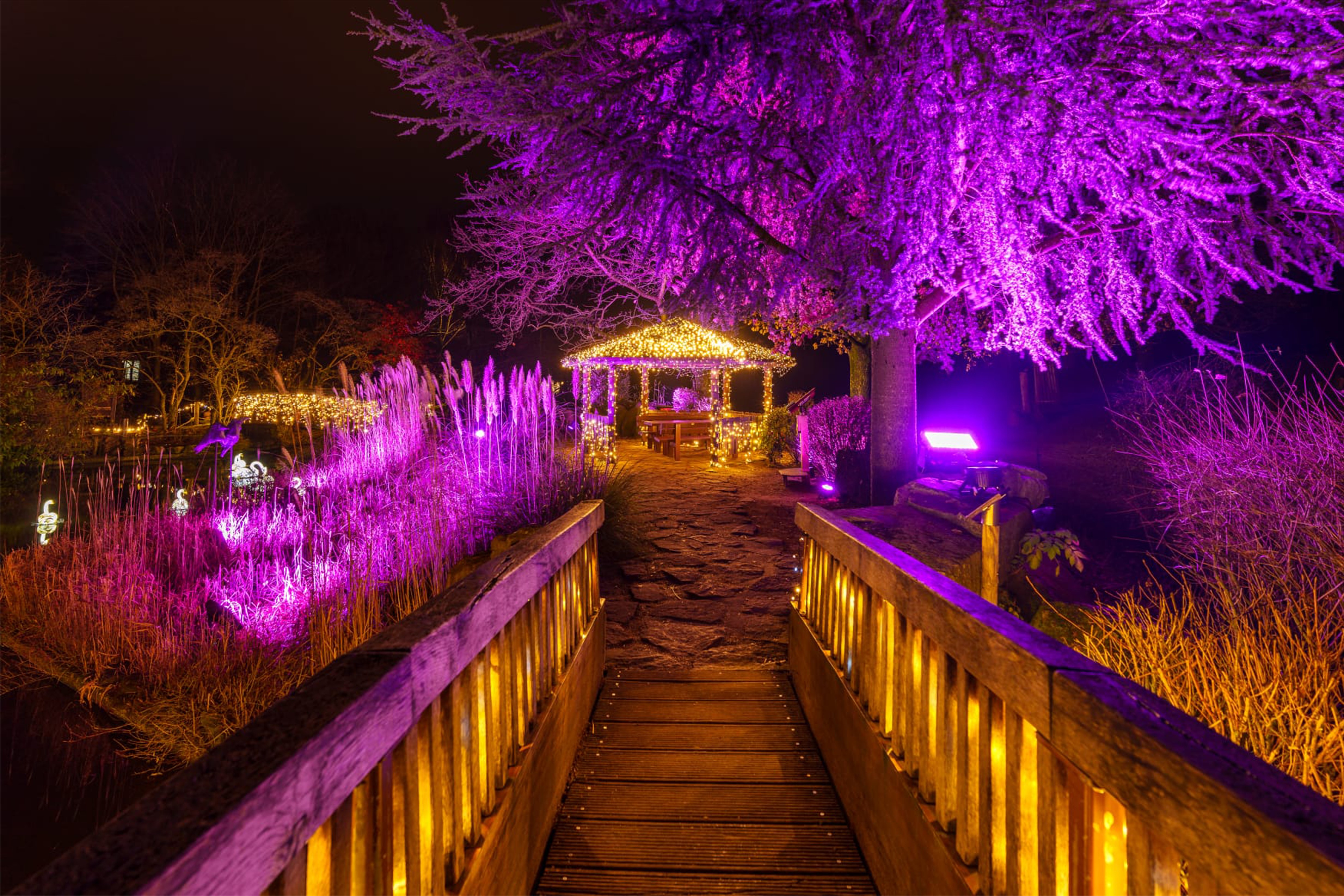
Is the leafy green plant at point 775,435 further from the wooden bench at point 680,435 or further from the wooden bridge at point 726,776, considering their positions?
the wooden bridge at point 726,776

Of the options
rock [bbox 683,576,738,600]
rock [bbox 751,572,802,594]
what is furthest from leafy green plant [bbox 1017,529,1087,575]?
rock [bbox 683,576,738,600]

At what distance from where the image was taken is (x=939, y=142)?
4.18 metres

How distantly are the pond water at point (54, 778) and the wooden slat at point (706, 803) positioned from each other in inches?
91.1

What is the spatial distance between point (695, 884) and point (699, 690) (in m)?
1.30

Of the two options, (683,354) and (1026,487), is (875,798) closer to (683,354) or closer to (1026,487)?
(1026,487)

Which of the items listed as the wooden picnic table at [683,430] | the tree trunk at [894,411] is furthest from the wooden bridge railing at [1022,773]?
the wooden picnic table at [683,430]

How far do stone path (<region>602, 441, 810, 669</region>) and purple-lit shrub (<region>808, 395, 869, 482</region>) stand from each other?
3.52 feet

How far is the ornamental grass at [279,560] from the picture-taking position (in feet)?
11.2

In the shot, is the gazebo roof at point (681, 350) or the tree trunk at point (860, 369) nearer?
the tree trunk at point (860, 369)

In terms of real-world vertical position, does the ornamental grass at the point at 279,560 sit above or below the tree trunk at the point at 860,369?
below

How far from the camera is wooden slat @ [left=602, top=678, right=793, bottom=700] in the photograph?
3.44m

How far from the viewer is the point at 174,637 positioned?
3627mm

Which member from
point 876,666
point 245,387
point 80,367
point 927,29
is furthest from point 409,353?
point 876,666

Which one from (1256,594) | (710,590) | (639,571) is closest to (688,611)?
(710,590)
